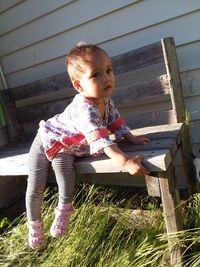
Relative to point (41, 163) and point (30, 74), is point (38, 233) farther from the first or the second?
point (30, 74)

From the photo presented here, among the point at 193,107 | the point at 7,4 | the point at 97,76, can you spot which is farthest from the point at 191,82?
the point at 7,4

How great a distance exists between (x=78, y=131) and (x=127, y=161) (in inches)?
15.8

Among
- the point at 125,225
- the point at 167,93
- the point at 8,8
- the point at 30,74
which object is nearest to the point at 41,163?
the point at 125,225

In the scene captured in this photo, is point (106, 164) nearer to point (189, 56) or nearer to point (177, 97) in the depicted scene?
point (177, 97)

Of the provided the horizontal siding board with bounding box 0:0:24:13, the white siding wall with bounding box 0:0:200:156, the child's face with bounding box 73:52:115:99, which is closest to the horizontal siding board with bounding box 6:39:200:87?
the white siding wall with bounding box 0:0:200:156

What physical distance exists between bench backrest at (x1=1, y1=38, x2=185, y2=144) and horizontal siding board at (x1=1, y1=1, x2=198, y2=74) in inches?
9.7

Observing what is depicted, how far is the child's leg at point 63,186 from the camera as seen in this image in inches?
85.3

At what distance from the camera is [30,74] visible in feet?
12.3

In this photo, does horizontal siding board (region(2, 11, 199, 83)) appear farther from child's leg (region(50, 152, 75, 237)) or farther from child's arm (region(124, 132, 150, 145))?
child's leg (region(50, 152, 75, 237))

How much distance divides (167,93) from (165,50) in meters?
0.34

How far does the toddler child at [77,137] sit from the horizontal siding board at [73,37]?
3.10 feet

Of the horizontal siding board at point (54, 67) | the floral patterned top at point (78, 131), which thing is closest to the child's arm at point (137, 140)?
the floral patterned top at point (78, 131)

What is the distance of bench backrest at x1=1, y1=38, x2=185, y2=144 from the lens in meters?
2.70

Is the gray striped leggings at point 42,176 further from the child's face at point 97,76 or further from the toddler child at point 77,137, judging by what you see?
the child's face at point 97,76
